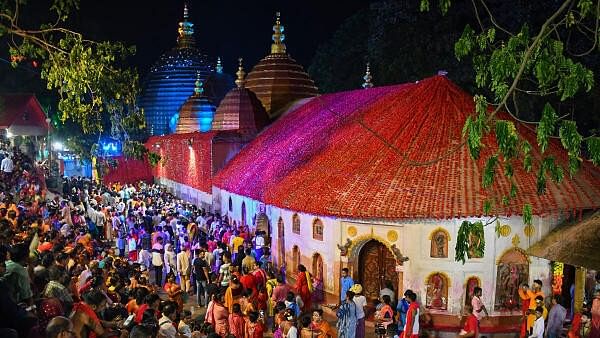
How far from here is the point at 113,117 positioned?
9164 millimetres

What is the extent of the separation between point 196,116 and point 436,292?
24152 mm

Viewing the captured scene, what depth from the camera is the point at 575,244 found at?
11.4 metres

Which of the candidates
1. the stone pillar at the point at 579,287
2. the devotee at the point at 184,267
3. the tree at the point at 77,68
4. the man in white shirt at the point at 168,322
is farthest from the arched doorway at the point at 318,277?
the tree at the point at 77,68

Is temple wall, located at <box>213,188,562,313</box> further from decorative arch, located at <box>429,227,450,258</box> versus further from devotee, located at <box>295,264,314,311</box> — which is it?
devotee, located at <box>295,264,314,311</box>

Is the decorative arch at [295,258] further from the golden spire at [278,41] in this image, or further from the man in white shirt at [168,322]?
the golden spire at [278,41]

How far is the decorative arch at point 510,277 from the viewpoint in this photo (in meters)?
12.5

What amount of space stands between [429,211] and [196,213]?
12621 mm

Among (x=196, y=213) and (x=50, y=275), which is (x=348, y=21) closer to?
(x=196, y=213)

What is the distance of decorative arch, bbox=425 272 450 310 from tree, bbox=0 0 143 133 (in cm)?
777

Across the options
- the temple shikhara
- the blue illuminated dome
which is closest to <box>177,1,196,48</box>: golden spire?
the blue illuminated dome

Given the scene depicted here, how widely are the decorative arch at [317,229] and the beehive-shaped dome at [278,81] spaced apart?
14398 millimetres

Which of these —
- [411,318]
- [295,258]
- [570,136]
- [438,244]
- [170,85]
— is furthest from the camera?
[170,85]

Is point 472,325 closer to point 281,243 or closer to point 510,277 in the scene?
point 510,277

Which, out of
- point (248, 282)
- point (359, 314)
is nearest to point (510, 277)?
point (359, 314)
